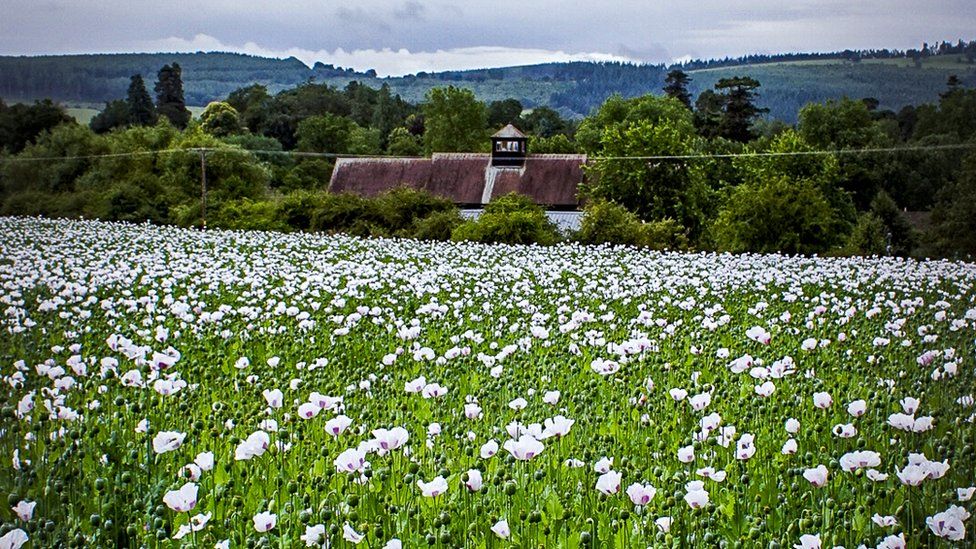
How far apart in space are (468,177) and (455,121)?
39823 mm

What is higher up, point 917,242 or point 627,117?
point 627,117

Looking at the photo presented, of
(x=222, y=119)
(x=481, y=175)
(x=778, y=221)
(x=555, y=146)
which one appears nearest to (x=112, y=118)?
(x=222, y=119)

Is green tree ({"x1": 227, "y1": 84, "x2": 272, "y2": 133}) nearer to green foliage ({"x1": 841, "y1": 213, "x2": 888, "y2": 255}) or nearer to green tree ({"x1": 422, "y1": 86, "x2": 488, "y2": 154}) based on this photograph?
green tree ({"x1": 422, "y1": 86, "x2": 488, "y2": 154})

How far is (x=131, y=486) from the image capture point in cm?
530

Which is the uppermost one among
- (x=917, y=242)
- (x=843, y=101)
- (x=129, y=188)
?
(x=843, y=101)

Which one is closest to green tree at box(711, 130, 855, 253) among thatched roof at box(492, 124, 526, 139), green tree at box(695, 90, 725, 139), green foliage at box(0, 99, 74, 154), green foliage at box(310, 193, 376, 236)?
green foliage at box(310, 193, 376, 236)

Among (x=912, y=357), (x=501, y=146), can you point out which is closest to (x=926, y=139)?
(x=501, y=146)

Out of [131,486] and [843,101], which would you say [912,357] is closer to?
[131,486]

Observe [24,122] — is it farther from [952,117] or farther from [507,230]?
[952,117]

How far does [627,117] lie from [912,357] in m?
66.5

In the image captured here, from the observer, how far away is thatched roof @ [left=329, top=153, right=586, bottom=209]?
1959 inches

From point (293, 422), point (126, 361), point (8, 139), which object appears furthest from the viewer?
point (8, 139)

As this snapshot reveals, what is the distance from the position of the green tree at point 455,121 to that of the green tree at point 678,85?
76.5ft

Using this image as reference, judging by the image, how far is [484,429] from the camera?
251 inches
